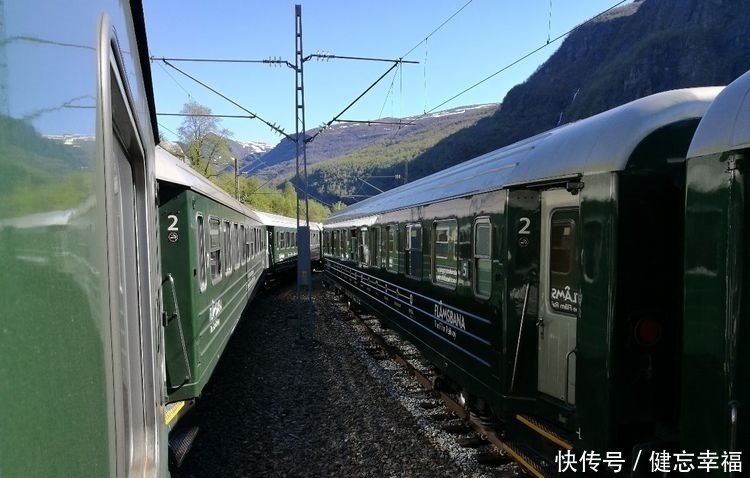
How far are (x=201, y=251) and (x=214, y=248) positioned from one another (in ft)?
3.77

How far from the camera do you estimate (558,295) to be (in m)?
5.15

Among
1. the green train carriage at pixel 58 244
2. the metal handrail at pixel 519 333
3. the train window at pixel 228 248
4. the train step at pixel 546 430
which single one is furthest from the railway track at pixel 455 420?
the green train carriage at pixel 58 244

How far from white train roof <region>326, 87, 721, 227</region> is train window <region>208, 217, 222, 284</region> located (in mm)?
3459

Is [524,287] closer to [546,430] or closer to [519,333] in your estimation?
[519,333]

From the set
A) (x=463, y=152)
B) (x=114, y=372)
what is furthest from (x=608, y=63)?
(x=114, y=372)

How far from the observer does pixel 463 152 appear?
89812 millimetres

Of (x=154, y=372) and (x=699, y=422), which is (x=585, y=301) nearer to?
(x=699, y=422)

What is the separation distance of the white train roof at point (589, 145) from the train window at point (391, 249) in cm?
334

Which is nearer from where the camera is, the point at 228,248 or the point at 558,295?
the point at 558,295

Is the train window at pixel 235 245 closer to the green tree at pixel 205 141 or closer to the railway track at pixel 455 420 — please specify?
the railway track at pixel 455 420

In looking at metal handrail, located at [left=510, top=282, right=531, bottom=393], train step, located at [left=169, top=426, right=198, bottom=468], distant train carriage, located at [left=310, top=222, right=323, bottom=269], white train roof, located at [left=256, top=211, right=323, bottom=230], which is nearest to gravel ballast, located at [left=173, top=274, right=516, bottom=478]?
train step, located at [left=169, top=426, right=198, bottom=468]

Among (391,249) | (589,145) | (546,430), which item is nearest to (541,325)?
(546,430)

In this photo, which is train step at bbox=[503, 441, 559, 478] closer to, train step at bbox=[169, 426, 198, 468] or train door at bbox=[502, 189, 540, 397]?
train door at bbox=[502, 189, 540, 397]

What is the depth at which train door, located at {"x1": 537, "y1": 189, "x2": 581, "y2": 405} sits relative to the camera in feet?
16.2
